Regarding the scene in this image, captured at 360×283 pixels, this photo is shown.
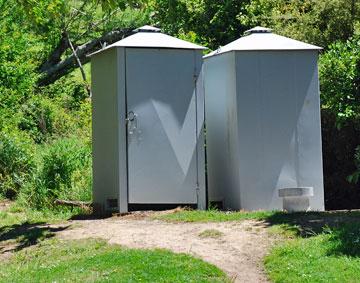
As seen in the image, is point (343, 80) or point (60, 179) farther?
point (60, 179)

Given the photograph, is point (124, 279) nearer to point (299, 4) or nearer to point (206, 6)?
point (299, 4)

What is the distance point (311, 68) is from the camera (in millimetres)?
12273

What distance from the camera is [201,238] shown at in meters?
9.95

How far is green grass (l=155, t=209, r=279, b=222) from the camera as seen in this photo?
36.2 ft

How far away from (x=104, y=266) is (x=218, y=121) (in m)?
4.70

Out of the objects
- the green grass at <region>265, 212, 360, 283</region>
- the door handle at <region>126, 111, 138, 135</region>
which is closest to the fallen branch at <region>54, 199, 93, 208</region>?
the door handle at <region>126, 111, 138, 135</region>

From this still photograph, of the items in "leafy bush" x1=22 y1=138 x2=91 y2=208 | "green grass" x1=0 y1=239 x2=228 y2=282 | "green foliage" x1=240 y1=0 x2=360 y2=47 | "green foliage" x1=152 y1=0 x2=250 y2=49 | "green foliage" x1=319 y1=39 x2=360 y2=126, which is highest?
"green foliage" x1=152 y1=0 x2=250 y2=49

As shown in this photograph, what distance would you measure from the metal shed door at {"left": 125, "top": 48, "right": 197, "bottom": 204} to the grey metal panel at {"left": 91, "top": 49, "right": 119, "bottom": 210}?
0.90 ft

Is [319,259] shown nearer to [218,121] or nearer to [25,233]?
[25,233]

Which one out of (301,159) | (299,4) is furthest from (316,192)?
(299,4)

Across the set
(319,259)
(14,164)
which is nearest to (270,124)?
(319,259)

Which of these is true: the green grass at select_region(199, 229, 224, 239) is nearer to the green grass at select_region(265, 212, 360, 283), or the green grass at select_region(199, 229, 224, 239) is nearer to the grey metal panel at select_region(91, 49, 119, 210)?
the green grass at select_region(265, 212, 360, 283)

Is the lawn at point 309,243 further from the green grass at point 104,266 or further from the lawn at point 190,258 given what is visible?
the green grass at point 104,266

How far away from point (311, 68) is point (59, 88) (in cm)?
1160
